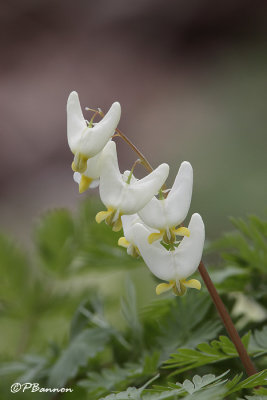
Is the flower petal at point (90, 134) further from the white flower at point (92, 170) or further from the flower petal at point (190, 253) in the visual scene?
the flower petal at point (190, 253)

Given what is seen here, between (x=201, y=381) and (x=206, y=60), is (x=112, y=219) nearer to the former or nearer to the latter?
(x=201, y=381)

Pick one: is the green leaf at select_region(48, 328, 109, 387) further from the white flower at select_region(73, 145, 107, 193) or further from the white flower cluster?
the white flower at select_region(73, 145, 107, 193)

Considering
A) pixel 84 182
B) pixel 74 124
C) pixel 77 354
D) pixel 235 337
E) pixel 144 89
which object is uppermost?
pixel 144 89

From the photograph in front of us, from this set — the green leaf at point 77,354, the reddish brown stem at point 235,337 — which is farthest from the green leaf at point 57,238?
the reddish brown stem at point 235,337

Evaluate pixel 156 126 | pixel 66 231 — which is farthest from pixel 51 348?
pixel 156 126

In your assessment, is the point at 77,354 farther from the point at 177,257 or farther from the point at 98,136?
the point at 98,136

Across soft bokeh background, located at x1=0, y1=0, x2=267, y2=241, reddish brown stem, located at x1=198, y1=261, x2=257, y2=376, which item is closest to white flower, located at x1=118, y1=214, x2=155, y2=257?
reddish brown stem, located at x1=198, y1=261, x2=257, y2=376

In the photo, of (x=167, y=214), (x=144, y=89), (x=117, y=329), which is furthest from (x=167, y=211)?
(x=144, y=89)
